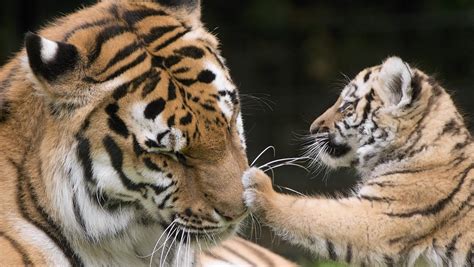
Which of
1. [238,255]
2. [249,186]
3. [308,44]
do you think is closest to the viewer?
[249,186]

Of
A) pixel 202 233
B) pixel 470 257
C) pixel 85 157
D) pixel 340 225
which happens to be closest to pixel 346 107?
pixel 340 225

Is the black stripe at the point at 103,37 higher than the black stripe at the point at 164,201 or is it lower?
higher

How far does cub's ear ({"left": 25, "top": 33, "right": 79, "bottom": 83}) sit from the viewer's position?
330cm

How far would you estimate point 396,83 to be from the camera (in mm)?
4430

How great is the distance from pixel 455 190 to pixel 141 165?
→ 53.2 inches

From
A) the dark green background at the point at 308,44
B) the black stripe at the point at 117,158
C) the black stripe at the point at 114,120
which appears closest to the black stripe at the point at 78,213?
the black stripe at the point at 117,158

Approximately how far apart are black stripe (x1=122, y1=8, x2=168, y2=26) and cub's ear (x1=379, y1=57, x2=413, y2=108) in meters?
1.12

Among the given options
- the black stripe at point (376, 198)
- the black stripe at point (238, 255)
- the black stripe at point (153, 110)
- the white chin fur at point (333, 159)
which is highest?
the black stripe at point (153, 110)

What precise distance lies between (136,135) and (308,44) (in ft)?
22.8

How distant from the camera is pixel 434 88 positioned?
4445mm

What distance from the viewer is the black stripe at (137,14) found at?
3.74 m

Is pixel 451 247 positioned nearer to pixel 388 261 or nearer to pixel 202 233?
pixel 388 261

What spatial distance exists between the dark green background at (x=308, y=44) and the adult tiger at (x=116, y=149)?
18.1ft

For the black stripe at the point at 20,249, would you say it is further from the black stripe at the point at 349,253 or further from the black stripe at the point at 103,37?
the black stripe at the point at 349,253
